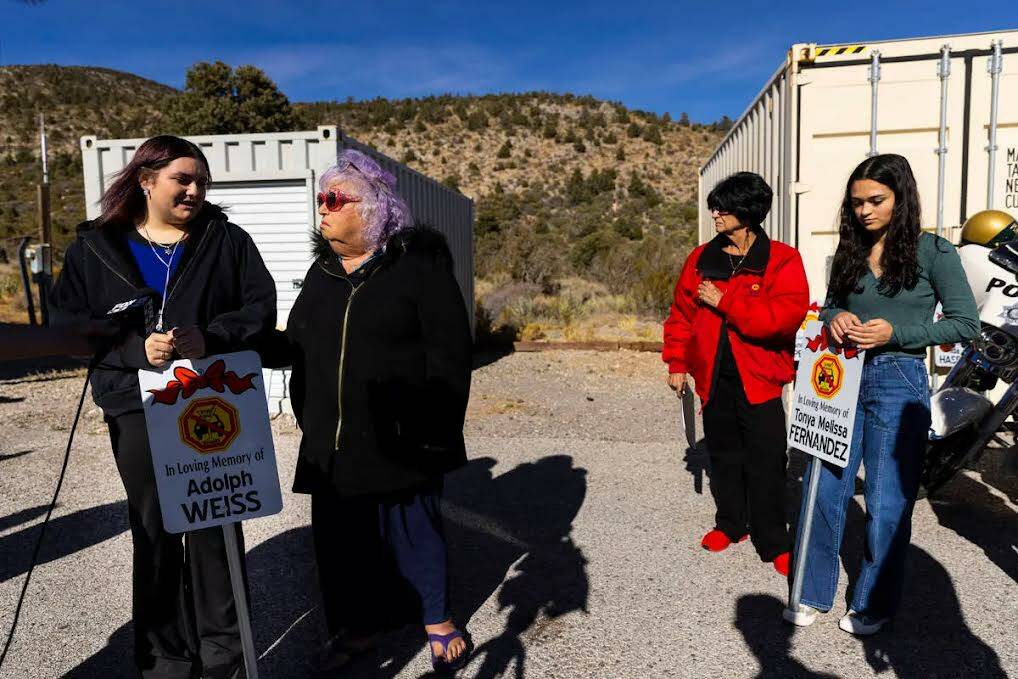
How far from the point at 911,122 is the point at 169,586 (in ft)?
17.7

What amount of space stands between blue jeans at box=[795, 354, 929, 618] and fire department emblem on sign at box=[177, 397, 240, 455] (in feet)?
7.30

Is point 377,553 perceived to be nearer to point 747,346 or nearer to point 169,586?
point 169,586

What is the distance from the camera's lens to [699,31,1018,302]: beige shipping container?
5305 mm

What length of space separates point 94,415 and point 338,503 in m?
6.06

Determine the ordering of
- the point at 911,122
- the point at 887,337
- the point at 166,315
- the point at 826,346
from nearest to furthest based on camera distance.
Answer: the point at 166,315
the point at 887,337
the point at 826,346
the point at 911,122

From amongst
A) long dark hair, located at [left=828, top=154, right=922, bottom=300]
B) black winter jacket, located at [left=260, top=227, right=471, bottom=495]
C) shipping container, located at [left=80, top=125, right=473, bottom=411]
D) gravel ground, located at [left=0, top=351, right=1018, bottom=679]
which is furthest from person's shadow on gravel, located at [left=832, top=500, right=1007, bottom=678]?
shipping container, located at [left=80, top=125, right=473, bottom=411]

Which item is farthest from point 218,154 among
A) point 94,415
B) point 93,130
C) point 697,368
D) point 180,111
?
point 93,130

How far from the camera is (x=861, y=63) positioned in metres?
5.43

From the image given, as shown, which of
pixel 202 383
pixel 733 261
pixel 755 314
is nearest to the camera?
pixel 202 383

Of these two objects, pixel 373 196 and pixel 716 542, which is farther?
pixel 716 542

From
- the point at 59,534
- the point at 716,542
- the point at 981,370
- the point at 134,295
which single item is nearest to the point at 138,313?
the point at 134,295

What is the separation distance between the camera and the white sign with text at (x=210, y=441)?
2.32 meters

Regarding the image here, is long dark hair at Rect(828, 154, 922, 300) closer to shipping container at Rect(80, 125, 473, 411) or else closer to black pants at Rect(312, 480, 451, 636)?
black pants at Rect(312, 480, 451, 636)

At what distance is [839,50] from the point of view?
5.42 metres
